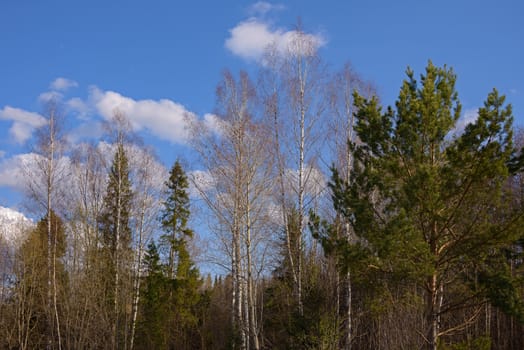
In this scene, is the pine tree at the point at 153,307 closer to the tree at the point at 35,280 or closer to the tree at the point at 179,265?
the tree at the point at 179,265

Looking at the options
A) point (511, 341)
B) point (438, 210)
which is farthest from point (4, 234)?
point (511, 341)

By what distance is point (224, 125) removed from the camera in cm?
1548

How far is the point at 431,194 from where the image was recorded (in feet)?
27.5

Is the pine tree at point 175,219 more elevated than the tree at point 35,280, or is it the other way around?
the pine tree at point 175,219

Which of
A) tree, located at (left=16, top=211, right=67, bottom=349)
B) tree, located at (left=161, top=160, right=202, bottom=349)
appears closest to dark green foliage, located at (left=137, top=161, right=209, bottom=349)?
tree, located at (left=161, top=160, right=202, bottom=349)

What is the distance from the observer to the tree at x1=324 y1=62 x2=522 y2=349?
28.0 feet

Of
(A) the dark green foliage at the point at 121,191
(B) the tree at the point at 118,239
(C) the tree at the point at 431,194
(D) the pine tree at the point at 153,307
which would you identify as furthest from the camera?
(D) the pine tree at the point at 153,307

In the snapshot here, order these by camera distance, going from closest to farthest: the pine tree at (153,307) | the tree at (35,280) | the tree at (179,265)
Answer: the tree at (35,280), the pine tree at (153,307), the tree at (179,265)

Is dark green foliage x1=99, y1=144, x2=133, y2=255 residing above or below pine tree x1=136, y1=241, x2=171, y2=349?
above

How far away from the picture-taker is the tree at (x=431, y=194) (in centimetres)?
853

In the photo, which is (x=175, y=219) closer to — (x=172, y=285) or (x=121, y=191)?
(x=172, y=285)

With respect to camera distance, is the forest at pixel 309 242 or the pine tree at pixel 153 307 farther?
the pine tree at pixel 153 307

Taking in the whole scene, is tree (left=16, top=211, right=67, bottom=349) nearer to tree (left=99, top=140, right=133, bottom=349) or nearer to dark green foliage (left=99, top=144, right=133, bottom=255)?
tree (left=99, top=140, right=133, bottom=349)

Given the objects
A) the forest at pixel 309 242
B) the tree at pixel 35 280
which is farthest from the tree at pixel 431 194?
Result: the tree at pixel 35 280
